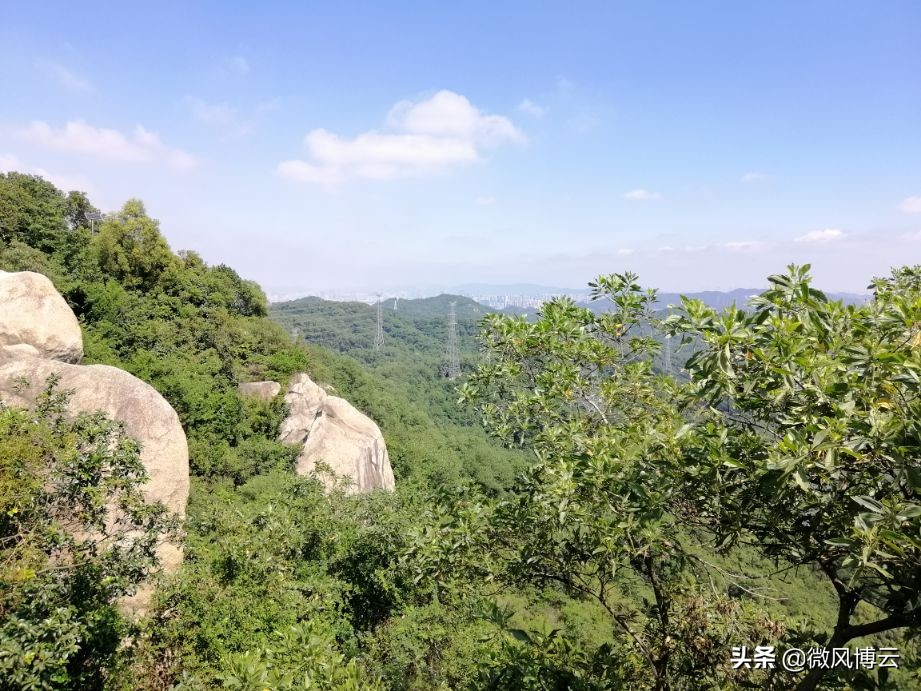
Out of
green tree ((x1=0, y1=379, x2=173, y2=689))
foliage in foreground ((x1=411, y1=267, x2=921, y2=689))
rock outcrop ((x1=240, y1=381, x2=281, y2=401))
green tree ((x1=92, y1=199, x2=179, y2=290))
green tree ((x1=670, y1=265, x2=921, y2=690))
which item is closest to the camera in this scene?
green tree ((x1=670, y1=265, x2=921, y2=690))

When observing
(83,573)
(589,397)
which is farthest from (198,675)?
(589,397)

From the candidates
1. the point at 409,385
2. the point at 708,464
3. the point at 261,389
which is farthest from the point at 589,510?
the point at 409,385

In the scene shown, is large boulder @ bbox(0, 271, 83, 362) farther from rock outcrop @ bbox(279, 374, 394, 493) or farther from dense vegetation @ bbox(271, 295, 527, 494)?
dense vegetation @ bbox(271, 295, 527, 494)

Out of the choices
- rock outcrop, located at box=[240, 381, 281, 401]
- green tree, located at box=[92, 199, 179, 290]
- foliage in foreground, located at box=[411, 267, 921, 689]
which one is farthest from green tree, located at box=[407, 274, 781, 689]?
green tree, located at box=[92, 199, 179, 290]

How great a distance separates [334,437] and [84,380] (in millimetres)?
11225

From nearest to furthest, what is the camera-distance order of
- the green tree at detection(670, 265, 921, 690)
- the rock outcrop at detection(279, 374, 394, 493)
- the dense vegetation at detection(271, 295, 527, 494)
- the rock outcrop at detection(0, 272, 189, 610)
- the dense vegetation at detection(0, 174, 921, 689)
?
the green tree at detection(670, 265, 921, 690), the dense vegetation at detection(0, 174, 921, 689), the rock outcrop at detection(0, 272, 189, 610), the rock outcrop at detection(279, 374, 394, 493), the dense vegetation at detection(271, 295, 527, 494)

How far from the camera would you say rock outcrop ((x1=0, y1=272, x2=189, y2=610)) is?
15156 mm

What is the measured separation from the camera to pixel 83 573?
23.8 feet

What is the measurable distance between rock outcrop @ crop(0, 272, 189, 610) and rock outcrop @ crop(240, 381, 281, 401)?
853cm

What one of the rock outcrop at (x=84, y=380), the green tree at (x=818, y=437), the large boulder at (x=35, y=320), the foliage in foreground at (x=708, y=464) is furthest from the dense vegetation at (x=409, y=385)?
the large boulder at (x=35, y=320)

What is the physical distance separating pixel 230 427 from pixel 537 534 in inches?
867

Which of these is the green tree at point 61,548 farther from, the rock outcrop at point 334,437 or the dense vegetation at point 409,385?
the rock outcrop at point 334,437

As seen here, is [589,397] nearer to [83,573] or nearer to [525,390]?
[525,390]

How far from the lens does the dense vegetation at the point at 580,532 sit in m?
3.01
